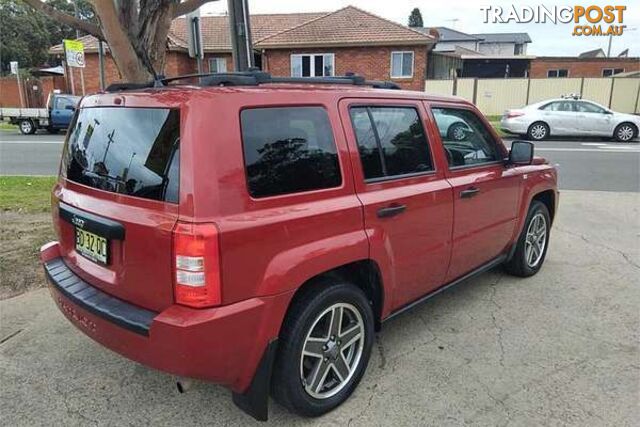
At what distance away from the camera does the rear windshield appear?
226 centimetres

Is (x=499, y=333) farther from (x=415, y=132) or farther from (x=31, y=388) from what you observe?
(x=31, y=388)

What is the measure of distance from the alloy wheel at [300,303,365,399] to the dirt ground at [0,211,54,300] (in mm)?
3006

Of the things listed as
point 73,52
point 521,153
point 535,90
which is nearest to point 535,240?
point 521,153

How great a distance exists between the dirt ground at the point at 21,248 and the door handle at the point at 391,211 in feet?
10.9

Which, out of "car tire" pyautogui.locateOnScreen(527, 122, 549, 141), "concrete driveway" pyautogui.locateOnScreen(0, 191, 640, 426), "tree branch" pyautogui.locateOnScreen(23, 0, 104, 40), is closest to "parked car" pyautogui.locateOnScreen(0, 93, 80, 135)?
"tree branch" pyautogui.locateOnScreen(23, 0, 104, 40)

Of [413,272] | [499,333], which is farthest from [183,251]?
[499,333]

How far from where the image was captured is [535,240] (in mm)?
4777

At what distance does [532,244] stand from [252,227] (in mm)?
3415

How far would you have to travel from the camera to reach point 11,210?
6.74m

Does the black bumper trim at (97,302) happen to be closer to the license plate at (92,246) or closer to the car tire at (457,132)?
the license plate at (92,246)

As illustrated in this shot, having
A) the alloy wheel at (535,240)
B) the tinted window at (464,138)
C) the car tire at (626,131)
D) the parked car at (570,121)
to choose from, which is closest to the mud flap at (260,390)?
the tinted window at (464,138)

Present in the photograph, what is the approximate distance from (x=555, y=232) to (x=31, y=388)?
19.0ft

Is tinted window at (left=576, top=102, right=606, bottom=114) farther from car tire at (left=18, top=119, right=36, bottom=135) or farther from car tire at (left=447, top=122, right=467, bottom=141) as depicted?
car tire at (left=18, top=119, right=36, bottom=135)

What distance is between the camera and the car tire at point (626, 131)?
56.8ft
